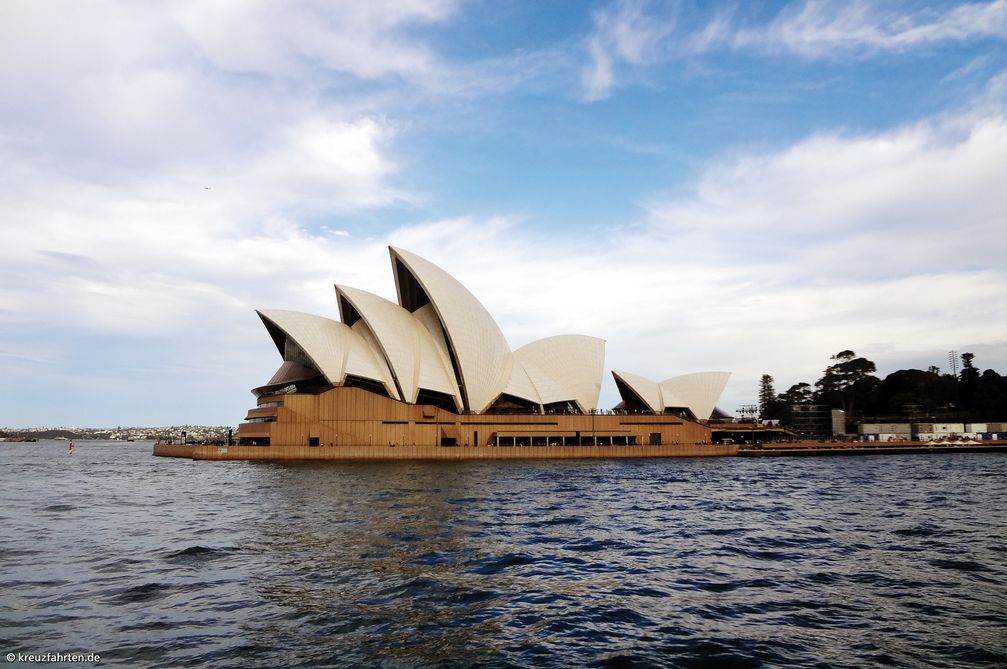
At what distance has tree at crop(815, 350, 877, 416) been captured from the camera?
12262 centimetres

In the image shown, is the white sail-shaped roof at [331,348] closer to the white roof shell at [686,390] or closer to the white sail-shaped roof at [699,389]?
the white roof shell at [686,390]

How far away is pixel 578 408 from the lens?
242 ft

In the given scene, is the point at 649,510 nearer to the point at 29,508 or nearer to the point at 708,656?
the point at 708,656

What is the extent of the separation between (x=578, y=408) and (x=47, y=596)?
64.7 meters

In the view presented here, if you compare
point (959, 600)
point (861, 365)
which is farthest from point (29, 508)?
point (861, 365)

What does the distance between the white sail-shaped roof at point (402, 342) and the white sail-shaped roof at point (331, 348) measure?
1.29 metres

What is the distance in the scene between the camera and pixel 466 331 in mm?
61812

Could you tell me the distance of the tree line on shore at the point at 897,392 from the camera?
109m

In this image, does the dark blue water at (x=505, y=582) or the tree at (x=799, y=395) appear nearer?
the dark blue water at (x=505, y=582)

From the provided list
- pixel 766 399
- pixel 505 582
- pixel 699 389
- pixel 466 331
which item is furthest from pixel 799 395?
pixel 505 582

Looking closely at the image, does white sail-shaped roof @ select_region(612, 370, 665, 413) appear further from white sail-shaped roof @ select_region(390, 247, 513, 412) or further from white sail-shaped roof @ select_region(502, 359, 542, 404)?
white sail-shaped roof @ select_region(390, 247, 513, 412)

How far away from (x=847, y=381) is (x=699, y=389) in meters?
61.4

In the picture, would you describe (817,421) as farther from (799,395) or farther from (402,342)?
(402,342)

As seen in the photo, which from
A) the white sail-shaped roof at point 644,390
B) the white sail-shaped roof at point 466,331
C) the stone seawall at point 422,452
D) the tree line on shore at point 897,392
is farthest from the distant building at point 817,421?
the white sail-shaped roof at point 466,331
